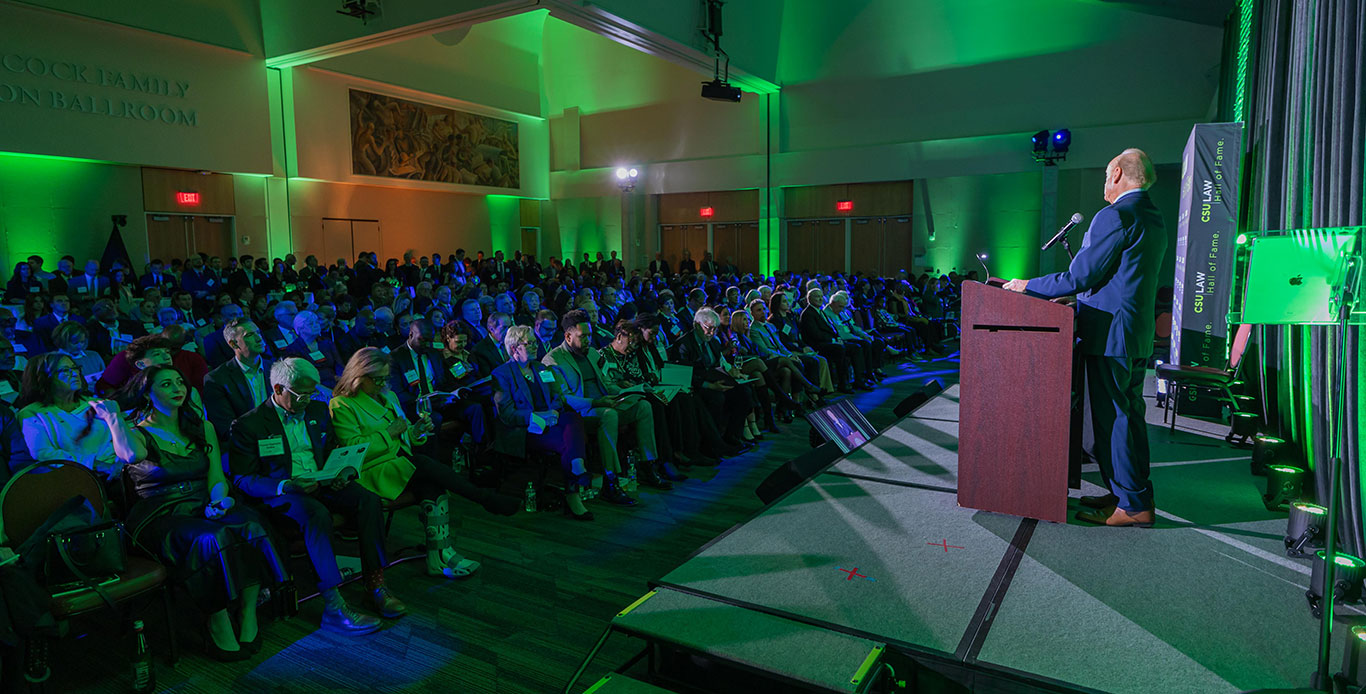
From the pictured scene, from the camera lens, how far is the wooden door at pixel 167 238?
500 inches

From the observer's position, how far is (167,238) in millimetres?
12914

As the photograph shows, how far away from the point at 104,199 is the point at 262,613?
12311 millimetres

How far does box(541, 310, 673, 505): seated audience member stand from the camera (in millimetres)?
4582

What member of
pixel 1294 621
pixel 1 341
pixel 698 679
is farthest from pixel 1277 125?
pixel 1 341

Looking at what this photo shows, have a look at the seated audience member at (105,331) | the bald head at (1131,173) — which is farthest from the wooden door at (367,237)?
the bald head at (1131,173)

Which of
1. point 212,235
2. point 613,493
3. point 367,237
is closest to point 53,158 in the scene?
point 212,235

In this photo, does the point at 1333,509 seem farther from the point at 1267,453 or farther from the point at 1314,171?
the point at 1314,171

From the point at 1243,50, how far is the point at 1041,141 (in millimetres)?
6748

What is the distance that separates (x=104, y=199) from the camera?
12000 mm

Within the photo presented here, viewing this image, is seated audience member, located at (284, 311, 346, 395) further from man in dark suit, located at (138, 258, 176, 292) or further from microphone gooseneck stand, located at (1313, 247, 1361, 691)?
man in dark suit, located at (138, 258, 176, 292)

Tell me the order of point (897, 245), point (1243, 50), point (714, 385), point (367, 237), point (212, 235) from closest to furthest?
point (714, 385), point (1243, 50), point (212, 235), point (367, 237), point (897, 245)

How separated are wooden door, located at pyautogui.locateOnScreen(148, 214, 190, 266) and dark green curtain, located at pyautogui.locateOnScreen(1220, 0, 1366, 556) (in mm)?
15322

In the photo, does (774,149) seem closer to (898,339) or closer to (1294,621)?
(898,339)

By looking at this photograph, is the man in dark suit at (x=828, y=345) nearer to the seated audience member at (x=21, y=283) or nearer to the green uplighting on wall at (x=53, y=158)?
the seated audience member at (x=21, y=283)
